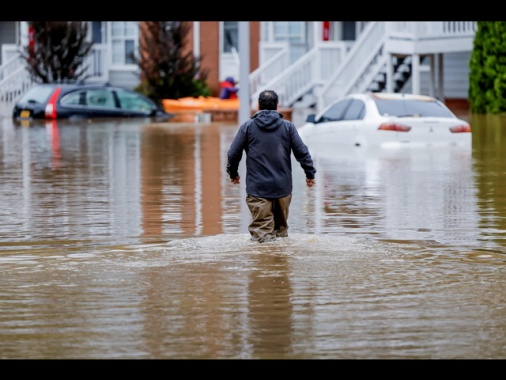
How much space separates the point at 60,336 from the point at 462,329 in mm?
2468

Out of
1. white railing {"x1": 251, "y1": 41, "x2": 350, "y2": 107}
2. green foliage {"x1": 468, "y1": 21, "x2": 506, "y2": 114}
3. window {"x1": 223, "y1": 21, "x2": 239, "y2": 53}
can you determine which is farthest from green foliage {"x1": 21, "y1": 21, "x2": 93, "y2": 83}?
green foliage {"x1": 468, "y1": 21, "x2": 506, "y2": 114}

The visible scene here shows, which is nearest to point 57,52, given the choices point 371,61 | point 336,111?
point 371,61

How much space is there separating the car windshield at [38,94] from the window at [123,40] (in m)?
11.1

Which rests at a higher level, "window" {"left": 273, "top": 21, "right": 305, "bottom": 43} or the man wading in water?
"window" {"left": 273, "top": 21, "right": 305, "bottom": 43}

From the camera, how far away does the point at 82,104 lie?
42.9m

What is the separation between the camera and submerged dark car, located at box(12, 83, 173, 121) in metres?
42.5

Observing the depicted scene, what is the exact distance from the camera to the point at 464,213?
15.8 meters

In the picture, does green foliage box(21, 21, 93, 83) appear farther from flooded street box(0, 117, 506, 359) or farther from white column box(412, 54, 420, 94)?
flooded street box(0, 117, 506, 359)

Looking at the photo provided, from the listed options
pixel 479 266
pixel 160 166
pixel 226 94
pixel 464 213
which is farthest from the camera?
pixel 226 94

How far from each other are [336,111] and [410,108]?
172 centimetres

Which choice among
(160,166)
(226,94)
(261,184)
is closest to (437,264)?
(261,184)

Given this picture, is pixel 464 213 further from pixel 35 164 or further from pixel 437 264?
pixel 35 164

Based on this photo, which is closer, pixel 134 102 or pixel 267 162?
pixel 267 162

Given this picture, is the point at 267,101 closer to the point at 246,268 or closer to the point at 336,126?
the point at 246,268
